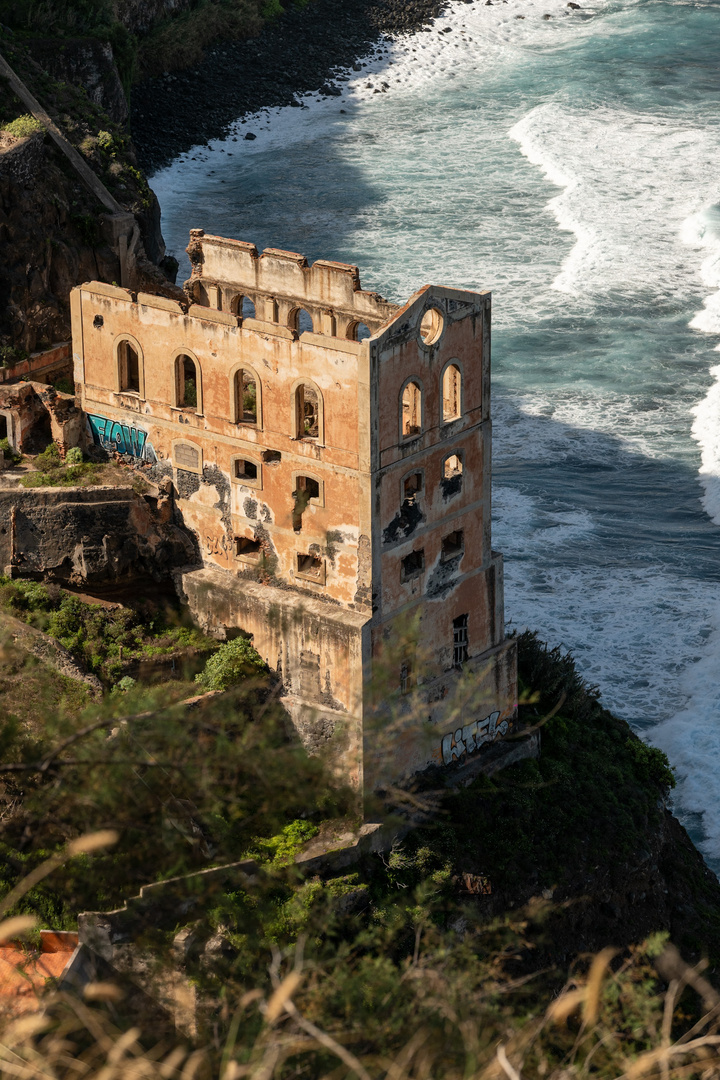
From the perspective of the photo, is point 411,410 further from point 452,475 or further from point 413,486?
point 452,475

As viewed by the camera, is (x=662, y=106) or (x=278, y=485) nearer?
(x=278, y=485)

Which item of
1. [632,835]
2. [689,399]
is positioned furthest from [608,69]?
[632,835]

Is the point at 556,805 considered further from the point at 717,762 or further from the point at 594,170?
the point at 594,170

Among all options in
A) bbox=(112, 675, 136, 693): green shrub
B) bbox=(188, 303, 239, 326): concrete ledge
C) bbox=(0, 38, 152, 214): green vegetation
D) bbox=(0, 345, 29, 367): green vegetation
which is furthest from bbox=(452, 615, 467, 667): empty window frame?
bbox=(0, 38, 152, 214): green vegetation

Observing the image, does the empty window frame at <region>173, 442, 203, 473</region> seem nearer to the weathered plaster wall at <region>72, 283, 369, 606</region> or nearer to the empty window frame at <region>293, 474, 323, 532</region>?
the weathered plaster wall at <region>72, 283, 369, 606</region>

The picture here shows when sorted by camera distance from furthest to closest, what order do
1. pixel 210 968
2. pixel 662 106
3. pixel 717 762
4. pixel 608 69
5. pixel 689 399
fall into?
pixel 608 69 < pixel 662 106 < pixel 689 399 < pixel 717 762 < pixel 210 968

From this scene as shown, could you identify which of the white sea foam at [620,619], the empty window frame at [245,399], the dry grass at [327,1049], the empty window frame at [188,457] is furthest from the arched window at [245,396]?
the white sea foam at [620,619]
